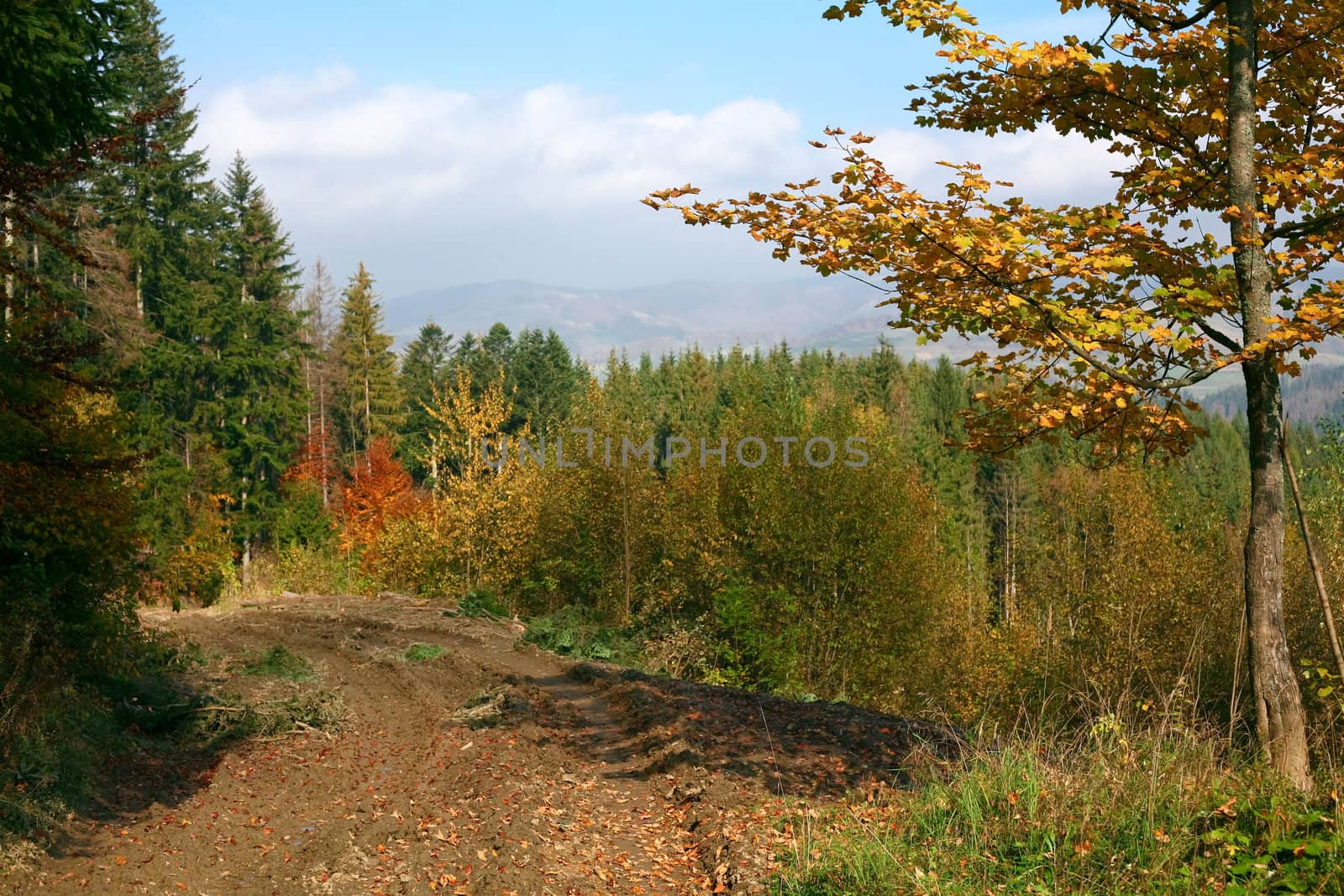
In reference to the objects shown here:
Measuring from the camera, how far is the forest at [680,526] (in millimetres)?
5188

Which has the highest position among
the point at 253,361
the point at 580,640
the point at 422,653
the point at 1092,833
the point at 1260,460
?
the point at 253,361

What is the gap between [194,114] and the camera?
37.7m

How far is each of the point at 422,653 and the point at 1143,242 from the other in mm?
10293

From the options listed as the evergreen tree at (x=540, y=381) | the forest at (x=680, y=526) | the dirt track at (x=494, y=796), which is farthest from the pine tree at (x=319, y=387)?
the dirt track at (x=494, y=796)

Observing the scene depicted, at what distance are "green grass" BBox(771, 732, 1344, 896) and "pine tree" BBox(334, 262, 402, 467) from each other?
4890 centimetres

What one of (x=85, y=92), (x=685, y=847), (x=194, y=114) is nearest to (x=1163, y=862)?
(x=685, y=847)

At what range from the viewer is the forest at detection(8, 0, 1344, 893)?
17.0 feet

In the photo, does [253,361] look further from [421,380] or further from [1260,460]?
[1260,460]

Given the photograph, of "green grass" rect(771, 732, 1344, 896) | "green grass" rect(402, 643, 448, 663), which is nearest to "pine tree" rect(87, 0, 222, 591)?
"green grass" rect(402, 643, 448, 663)

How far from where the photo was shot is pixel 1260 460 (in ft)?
17.1

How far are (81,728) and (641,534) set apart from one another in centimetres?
1540

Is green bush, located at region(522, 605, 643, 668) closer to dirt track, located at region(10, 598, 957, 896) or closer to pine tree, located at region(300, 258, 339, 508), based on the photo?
dirt track, located at region(10, 598, 957, 896)

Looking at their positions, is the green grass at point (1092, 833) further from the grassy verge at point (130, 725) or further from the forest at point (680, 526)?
the grassy verge at point (130, 725)

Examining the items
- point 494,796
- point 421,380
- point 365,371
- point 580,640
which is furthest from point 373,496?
point 494,796
